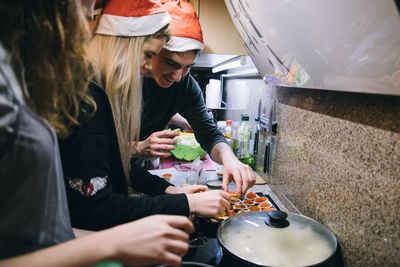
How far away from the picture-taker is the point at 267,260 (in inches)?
25.6

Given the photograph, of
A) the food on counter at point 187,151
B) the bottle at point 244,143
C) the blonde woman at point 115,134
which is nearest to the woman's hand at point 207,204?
the blonde woman at point 115,134

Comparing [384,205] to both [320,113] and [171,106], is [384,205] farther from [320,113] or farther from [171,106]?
[171,106]

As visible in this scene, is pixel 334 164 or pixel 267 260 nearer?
pixel 267 260

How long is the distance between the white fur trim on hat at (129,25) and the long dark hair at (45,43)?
0.37 m

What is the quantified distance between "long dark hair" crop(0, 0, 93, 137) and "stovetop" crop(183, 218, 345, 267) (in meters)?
0.50

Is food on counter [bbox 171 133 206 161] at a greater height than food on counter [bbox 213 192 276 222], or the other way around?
food on counter [bbox 171 133 206 161]

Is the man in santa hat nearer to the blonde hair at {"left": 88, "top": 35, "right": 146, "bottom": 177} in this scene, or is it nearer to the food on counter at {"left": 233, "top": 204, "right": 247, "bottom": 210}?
the food on counter at {"left": 233, "top": 204, "right": 247, "bottom": 210}

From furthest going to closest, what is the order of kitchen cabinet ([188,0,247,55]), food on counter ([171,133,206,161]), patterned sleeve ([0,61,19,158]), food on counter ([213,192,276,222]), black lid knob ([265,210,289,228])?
food on counter ([171,133,206,161])
kitchen cabinet ([188,0,247,55])
food on counter ([213,192,276,222])
black lid knob ([265,210,289,228])
patterned sleeve ([0,61,19,158])

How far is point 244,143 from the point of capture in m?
1.66

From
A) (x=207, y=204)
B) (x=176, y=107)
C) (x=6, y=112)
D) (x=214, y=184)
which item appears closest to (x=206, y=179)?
(x=214, y=184)

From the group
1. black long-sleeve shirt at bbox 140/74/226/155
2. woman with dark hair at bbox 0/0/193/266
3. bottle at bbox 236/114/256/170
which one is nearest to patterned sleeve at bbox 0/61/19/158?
woman with dark hair at bbox 0/0/193/266

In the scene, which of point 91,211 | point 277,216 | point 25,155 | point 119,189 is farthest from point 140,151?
point 25,155

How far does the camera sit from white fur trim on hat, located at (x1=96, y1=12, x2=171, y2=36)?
856 millimetres

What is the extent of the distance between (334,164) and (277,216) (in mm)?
226
